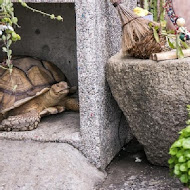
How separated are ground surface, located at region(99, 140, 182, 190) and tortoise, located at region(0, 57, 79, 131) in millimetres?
685

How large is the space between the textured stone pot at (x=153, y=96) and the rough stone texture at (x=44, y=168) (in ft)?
1.67

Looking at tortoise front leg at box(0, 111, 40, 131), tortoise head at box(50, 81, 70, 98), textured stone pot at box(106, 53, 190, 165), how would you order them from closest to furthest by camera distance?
textured stone pot at box(106, 53, 190, 165) → tortoise front leg at box(0, 111, 40, 131) → tortoise head at box(50, 81, 70, 98)

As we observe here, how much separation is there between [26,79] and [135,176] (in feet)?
4.22

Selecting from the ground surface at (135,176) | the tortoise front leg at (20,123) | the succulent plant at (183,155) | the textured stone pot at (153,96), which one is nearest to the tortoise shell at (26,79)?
the tortoise front leg at (20,123)

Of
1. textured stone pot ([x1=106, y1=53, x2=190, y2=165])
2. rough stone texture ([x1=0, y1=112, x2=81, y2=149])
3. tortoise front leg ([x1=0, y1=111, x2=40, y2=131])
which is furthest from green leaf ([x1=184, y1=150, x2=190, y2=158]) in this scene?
tortoise front leg ([x1=0, y1=111, x2=40, y2=131])

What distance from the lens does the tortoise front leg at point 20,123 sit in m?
3.36

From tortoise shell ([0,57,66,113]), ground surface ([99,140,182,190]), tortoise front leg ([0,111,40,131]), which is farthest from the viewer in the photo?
tortoise shell ([0,57,66,113])

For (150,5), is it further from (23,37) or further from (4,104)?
(4,104)

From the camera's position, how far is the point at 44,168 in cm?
295

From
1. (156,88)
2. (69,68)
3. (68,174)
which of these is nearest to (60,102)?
(69,68)

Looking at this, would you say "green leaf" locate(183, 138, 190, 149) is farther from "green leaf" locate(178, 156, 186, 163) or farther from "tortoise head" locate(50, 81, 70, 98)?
"tortoise head" locate(50, 81, 70, 98)

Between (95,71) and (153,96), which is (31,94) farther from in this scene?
(153,96)

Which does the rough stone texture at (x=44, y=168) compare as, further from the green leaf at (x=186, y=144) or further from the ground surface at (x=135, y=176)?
the green leaf at (x=186, y=144)

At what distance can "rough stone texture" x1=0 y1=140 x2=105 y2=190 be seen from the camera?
2.82 m
